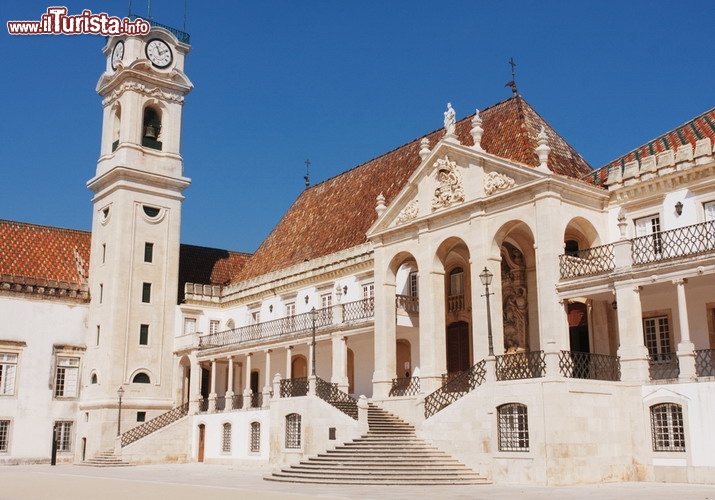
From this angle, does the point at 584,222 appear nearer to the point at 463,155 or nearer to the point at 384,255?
the point at 463,155

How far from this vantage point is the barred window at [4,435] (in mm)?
36062

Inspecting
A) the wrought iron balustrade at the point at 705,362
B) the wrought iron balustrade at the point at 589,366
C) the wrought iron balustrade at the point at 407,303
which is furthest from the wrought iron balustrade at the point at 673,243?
the wrought iron balustrade at the point at 407,303

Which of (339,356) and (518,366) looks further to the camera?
(339,356)

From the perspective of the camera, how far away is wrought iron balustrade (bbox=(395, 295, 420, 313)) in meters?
28.7

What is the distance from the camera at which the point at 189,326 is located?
4069 cm

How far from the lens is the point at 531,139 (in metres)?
27.6

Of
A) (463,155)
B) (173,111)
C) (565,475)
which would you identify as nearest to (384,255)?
(463,155)

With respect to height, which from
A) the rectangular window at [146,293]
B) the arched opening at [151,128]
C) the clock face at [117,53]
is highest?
the clock face at [117,53]

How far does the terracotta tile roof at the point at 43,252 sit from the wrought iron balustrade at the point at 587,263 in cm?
2744

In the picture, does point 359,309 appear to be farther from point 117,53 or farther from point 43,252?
point 117,53

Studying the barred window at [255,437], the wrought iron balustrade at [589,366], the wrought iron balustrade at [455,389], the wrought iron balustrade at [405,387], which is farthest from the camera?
the barred window at [255,437]

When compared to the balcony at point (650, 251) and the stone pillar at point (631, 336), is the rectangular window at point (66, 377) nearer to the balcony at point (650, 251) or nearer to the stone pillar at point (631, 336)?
the balcony at point (650, 251)

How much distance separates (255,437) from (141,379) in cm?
979

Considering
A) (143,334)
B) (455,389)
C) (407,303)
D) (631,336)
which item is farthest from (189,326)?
(631,336)
